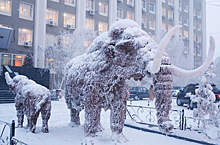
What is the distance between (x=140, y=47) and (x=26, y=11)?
59.0 feet

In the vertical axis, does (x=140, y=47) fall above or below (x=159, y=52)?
above

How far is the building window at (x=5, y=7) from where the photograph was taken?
1771 cm

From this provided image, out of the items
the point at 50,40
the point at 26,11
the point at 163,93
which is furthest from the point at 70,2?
the point at 163,93

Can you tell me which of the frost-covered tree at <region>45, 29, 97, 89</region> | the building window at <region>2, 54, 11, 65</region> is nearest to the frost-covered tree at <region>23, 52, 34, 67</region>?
the frost-covered tree at <region>45, 29, 97, 89</region>

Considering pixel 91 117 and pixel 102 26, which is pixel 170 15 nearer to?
pixel 102 26

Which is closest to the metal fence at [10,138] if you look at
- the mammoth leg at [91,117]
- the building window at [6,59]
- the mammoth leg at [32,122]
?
the mammoth leg at [32,122]

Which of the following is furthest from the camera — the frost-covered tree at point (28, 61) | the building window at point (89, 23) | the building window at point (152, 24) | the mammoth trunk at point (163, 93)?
the building window at point (152, 24)

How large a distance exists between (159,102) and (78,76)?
6.55ft

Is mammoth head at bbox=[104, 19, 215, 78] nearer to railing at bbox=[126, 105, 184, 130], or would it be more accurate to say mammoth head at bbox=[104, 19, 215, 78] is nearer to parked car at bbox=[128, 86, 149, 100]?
railing at bbox=[126, 105, 184, 130]

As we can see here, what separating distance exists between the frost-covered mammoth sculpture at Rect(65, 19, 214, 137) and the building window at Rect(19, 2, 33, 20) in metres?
16.4

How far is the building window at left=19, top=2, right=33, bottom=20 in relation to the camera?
18.6m

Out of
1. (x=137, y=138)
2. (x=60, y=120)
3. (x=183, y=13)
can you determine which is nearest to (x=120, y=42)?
(x=137, y=138)

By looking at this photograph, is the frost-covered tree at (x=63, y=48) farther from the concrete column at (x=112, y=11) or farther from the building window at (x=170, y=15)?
the building window at (x=170, y=15)

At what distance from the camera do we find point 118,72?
12.6ft
